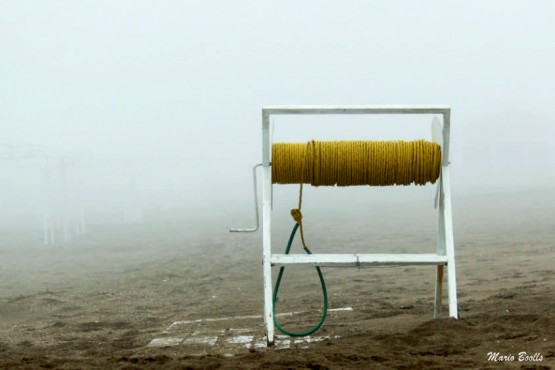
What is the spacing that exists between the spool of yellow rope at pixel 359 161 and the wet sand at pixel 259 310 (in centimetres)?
140

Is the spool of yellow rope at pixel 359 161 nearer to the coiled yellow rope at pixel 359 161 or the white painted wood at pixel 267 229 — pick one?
the coiled yellow rope at pixel 359 161

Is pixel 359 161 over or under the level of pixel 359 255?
over

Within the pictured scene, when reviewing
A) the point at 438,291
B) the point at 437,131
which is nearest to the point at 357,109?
the point at 437,131

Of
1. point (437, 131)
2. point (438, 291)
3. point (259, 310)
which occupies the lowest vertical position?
point (259, 310)

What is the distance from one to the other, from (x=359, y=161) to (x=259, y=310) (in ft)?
13.4

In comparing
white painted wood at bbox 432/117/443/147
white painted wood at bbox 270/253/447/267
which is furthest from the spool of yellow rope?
white painted wood at bbox 270/253/447/267

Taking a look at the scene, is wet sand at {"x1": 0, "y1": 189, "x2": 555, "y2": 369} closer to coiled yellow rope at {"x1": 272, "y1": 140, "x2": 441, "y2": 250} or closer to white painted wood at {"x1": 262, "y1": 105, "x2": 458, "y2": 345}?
white painted wood at {"x1": 262, "y1": 105, "x2": 458, "y2": 345}

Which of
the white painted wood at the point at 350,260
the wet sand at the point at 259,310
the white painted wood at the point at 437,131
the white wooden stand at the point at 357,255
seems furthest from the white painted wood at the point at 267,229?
the white painted wood at the point at 437,131

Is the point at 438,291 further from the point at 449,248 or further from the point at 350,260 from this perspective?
the point at 350,260

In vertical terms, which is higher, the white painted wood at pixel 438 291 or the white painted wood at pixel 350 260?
the white painted wood at pixel 350 260

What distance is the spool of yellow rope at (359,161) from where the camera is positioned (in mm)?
6664

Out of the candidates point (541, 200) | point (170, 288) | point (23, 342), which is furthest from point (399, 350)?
point (541, 200)

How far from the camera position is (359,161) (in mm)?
6664

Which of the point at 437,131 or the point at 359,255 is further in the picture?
the point at 437,131
